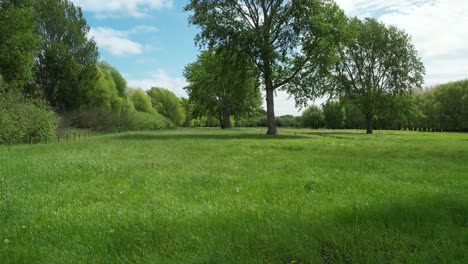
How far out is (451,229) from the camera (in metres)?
4.97

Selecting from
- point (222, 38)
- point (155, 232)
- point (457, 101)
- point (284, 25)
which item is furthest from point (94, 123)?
point (457, 101)

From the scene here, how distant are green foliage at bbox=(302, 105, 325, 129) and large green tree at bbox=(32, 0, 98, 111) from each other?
8448cm

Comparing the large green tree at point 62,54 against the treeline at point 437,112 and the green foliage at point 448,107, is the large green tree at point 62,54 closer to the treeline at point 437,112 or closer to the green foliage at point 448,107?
the treeline at point 437,112

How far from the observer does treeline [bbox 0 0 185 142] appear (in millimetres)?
31984

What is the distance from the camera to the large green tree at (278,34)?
Answer: 35.7m

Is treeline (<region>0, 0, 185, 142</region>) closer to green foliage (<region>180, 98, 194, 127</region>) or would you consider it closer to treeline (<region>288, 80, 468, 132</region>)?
green foliage (<region>180, 98, 194, 127</region>)

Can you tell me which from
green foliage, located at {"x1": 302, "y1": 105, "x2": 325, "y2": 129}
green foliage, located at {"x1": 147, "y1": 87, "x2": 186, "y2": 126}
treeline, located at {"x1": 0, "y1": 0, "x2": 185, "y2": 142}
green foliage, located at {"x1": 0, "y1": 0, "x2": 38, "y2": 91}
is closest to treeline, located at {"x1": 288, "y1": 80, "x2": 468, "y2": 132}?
green foliage, located at {"x1": 302, "y1": 105, "x2": 325, "y2": 129}

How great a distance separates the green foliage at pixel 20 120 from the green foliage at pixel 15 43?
5632mm

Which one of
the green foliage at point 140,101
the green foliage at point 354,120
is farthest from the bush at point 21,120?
the green foliage at point 354,120

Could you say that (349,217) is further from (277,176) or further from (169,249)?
(277,176)

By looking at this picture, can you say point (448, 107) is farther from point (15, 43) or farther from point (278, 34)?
point (15, 43)

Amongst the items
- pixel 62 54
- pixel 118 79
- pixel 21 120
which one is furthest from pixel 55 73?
pixel 21 120

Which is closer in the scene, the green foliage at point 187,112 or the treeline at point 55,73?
the treeline at point 55,73

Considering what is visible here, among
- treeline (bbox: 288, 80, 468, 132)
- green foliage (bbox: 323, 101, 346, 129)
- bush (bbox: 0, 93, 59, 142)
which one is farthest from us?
green foliage (bbox: 323, 101, 346, 129)
